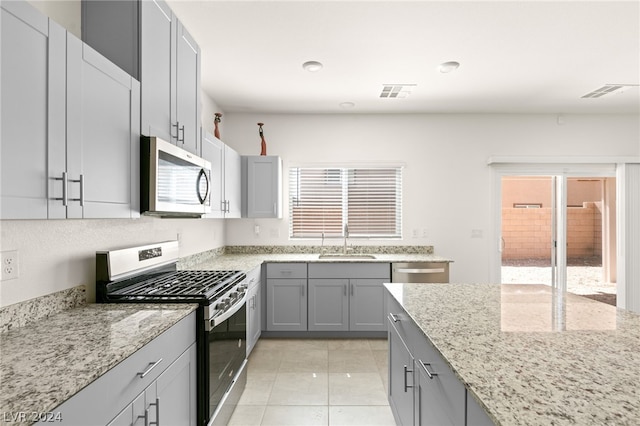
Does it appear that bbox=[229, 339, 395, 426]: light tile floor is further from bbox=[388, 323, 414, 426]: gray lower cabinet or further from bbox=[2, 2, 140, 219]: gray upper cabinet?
bbox=[2, 2, 140, 219]: gray upper cabinet

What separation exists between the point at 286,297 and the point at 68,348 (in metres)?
2.74

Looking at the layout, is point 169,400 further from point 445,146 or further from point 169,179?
point 445,146

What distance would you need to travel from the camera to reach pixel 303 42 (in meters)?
2.70

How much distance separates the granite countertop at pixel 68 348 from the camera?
3.05 feet

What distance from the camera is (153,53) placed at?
6.27ft

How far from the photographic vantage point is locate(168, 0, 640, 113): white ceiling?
2.30m

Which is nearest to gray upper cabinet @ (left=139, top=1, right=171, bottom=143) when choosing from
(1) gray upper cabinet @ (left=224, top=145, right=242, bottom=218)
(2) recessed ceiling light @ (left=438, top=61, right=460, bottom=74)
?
(1) gray upper cabinet @ (left=224, top=145, right=242, bottom=218)

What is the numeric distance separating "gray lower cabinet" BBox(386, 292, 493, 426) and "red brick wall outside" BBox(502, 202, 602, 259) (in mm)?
3046

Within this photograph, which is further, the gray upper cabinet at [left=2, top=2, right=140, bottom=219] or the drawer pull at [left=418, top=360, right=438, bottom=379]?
the drawer pull at [left=418, top=360, right=438, bottom=379]

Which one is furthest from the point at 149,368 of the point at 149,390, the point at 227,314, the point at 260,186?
the point at 260,186

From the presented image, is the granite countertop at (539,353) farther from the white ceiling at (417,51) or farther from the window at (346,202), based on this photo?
the window at (346,202)

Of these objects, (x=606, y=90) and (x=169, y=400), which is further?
(x=606, y=90)

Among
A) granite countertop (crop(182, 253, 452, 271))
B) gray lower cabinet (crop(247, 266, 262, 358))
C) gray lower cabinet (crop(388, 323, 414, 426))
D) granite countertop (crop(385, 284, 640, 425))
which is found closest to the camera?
granite countertop (crop(385, 284, 640, 425))

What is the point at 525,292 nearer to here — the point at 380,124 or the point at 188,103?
the point at 188,103
